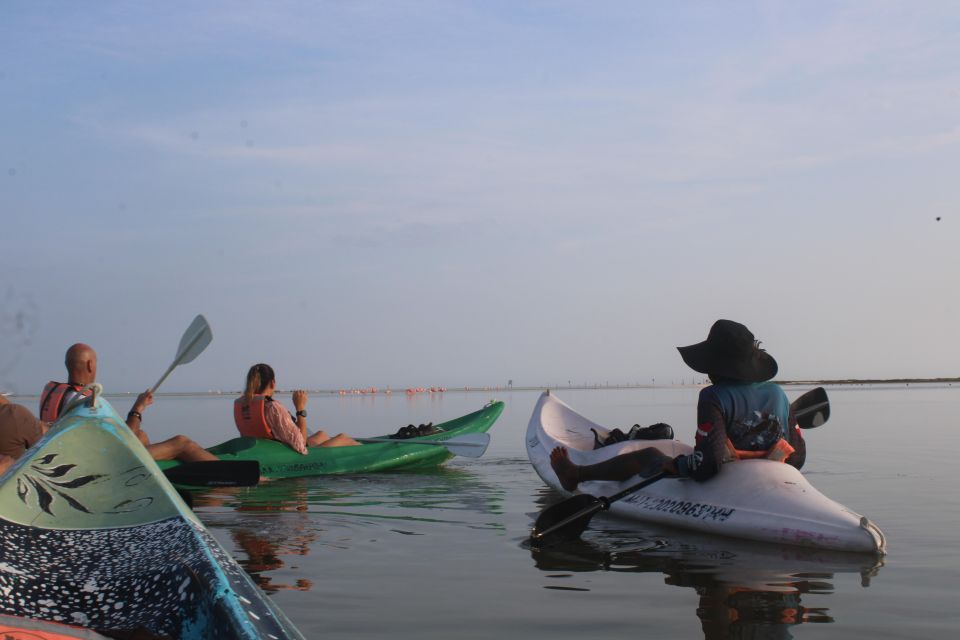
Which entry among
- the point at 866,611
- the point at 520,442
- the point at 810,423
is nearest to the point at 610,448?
the point at 810,423

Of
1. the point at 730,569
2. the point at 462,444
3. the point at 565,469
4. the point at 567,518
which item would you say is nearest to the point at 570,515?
the point at 567,518

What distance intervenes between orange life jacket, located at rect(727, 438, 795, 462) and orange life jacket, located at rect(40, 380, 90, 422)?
16.8 feet

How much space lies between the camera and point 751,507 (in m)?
6.45

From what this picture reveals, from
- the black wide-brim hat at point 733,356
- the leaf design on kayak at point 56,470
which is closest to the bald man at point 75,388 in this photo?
the leaf design on kayak at point 56,470

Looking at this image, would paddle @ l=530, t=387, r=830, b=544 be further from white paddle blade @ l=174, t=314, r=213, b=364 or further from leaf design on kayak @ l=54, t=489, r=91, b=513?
white paddle blade @ l=174, t=314, r=213, b=364

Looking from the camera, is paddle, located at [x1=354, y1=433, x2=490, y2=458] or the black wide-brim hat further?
paddle, located at [x1=354, y1=433, x2=490, y2=458]

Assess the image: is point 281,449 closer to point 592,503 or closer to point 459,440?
point 459,440

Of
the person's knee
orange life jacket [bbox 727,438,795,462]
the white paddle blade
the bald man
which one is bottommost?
the person's knee

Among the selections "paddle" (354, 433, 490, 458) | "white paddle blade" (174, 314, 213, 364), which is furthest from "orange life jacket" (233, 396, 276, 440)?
"white paddle blade" (174, 314, 213, 364)

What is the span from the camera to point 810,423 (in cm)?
858

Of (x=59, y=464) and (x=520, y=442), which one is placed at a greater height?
(x=59, y=464)

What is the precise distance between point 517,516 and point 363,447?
14.3 ft

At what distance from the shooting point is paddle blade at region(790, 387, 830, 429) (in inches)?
334

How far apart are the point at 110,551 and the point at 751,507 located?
172 inches
